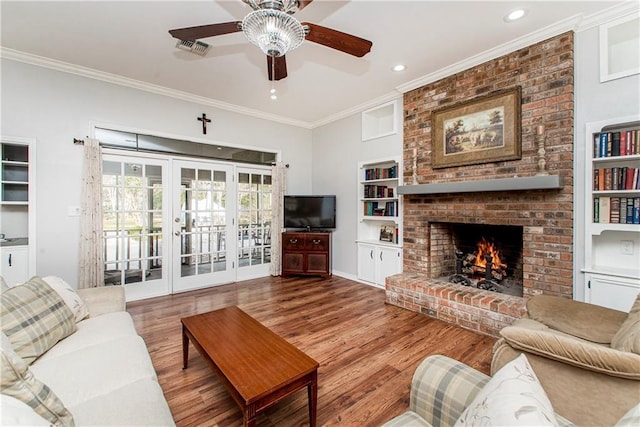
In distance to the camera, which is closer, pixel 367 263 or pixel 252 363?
pixel 252 363

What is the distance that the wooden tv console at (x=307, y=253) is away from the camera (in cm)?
485

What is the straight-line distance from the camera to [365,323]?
9.87 feet

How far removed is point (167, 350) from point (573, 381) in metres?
2.80

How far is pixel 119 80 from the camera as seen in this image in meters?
3.62

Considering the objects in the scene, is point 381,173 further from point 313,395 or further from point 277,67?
point 313,395

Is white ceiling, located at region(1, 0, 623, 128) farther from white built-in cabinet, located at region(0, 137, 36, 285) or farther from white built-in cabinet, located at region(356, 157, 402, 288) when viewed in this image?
white built-in cabinet, located at region(356, 157, 402, 288)

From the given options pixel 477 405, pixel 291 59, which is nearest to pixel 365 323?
pixel 477 405

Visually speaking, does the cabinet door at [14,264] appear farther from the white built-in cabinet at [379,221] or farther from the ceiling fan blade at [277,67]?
the white built-in cabinet at [379,221]

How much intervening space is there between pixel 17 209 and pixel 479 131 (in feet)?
17.9

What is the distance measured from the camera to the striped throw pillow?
2.64ft

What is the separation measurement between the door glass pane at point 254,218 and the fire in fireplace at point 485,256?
9.74 ft

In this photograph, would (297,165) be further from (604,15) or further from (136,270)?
(604,15)

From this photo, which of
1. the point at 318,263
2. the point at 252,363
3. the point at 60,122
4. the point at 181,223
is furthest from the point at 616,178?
the point at 60,122

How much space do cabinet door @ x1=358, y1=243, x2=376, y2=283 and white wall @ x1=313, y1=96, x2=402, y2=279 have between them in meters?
0.15
